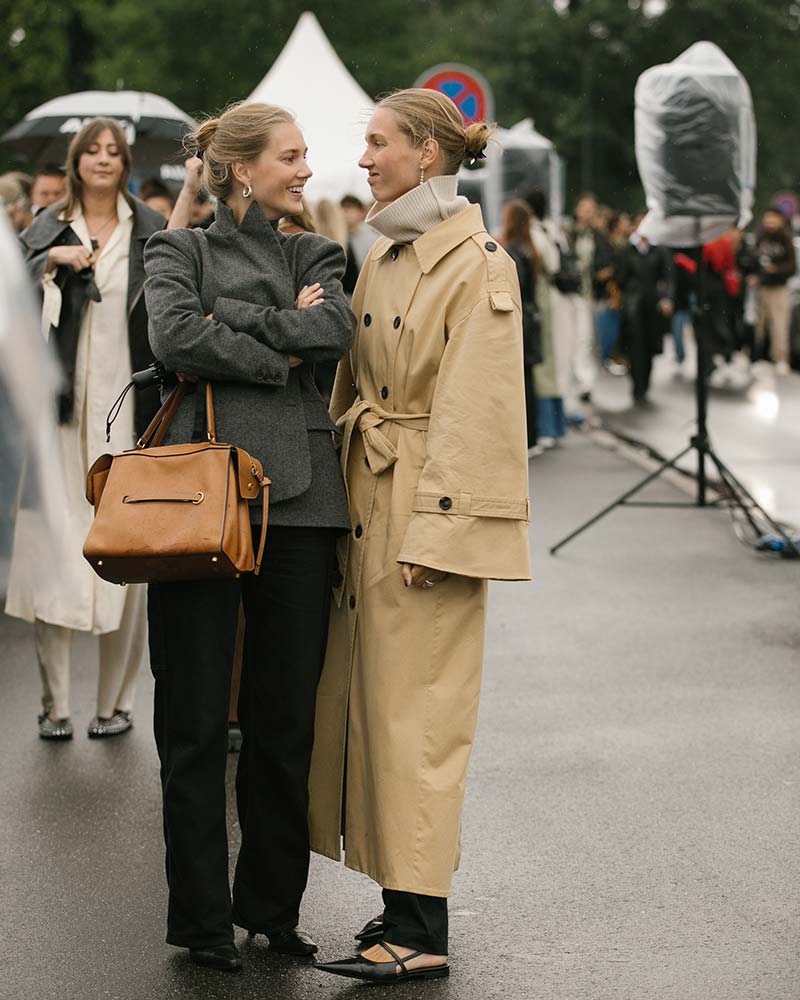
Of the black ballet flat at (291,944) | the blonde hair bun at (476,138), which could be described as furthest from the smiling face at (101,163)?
the black ballet flat at (291,944)

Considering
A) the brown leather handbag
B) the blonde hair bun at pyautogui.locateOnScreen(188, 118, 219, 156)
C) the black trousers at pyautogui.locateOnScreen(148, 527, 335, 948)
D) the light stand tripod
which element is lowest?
the light stand tripod

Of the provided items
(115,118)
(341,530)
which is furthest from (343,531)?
(115,118)

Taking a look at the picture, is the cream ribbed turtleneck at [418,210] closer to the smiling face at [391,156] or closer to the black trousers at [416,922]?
the smiling face at [391,156]

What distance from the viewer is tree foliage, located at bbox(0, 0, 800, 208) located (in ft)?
158

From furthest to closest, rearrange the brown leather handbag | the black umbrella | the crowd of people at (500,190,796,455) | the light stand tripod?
the crowd of people at (500,190,796,455)
the black umbrella
the light stand tripod
the brown leather handbag

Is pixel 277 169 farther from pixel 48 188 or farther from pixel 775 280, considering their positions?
pixel 775 280

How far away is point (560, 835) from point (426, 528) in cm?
154

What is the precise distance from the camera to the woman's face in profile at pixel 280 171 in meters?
4.25

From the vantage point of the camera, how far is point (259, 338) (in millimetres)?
4168

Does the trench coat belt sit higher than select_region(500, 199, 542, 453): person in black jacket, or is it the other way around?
the trench coat belt

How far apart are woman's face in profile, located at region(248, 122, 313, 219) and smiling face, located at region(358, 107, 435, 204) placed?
0.51ft

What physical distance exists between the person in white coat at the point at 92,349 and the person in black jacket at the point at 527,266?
690 centimetres

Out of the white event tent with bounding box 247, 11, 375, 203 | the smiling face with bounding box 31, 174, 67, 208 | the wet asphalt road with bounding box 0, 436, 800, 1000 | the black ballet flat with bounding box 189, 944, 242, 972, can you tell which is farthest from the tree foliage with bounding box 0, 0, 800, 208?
the black ballet flat with bounding box 189, 944, 242, 972

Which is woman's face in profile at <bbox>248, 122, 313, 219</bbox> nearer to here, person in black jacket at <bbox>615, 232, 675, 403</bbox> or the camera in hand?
the camera in hand
